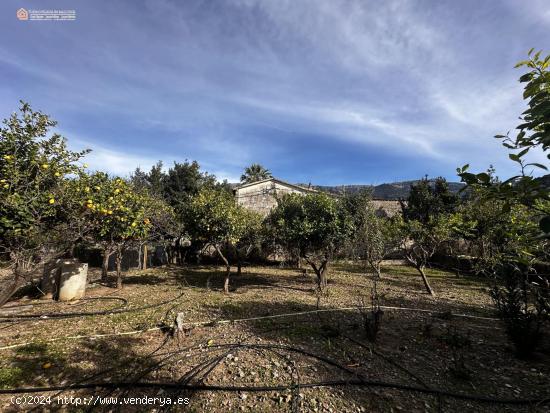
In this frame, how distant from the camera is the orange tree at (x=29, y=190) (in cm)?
434

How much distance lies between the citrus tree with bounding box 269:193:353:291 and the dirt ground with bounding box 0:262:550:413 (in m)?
2.43

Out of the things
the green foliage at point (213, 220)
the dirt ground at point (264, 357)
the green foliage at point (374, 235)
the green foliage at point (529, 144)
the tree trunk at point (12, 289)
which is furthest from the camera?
the green foliage at point (374, 235)

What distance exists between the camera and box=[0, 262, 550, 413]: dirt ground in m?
4.13

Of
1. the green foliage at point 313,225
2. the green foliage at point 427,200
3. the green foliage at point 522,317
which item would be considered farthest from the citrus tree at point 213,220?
the green foliage at point 427,200

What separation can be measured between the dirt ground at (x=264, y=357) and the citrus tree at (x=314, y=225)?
7.99ft

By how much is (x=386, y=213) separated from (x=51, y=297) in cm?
2921

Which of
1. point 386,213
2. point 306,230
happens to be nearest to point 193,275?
point 306,230

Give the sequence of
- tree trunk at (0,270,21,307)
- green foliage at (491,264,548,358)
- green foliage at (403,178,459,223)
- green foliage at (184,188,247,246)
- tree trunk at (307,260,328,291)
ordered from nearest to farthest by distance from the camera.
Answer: tree trunk at (0,270,21,307) → green foliage at (491,264,548,358) → green foliage at (184,188,247,246) → tree trunk at (307,260,328,291) → green foliage at (403,178,459,223)

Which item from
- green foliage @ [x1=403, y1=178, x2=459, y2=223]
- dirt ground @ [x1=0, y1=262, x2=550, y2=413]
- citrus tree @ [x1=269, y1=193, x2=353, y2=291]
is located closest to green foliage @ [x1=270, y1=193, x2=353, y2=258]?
citrus tree @ [x1=269, y1=193, x2=353, y2=291]

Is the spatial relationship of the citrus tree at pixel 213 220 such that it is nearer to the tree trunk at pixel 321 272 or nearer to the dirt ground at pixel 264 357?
the dirt ground at pixel 264 357

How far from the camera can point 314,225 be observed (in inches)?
424

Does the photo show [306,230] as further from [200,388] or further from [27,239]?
[27,239]

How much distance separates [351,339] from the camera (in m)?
6.27

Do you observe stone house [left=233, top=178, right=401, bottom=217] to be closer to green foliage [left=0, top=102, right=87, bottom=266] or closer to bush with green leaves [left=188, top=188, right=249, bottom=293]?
bush with green leaves [left=188, top=188, right=249, bottom=293]
